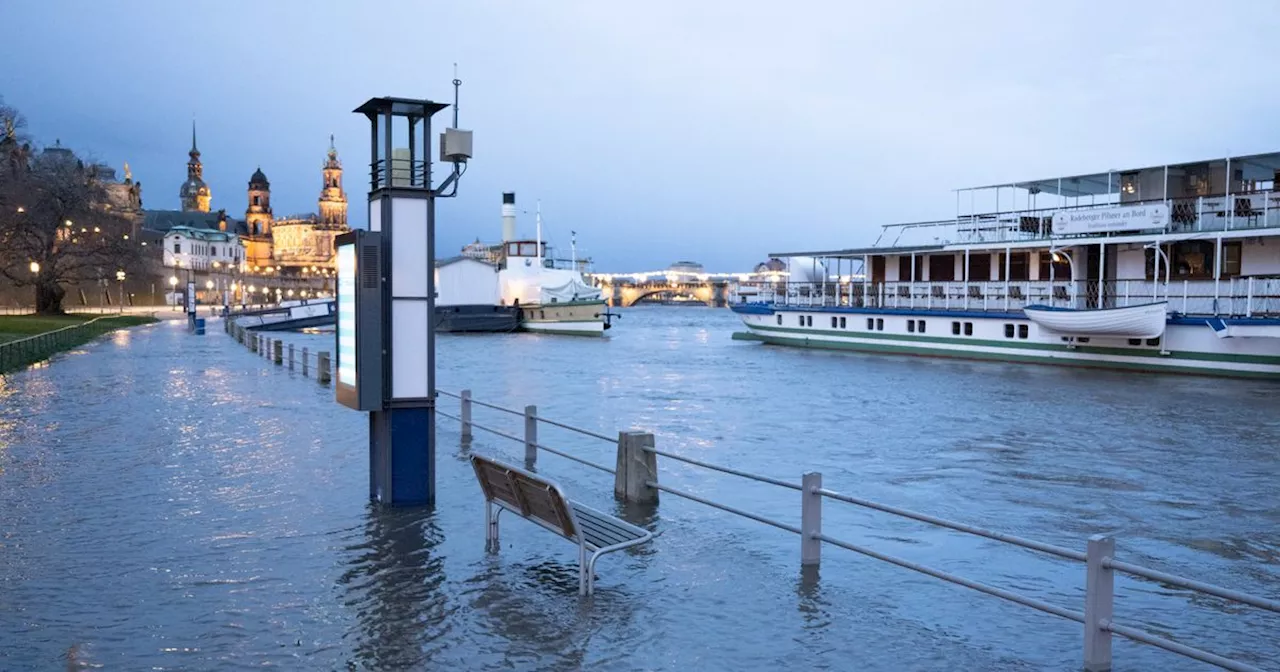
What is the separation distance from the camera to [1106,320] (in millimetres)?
41250

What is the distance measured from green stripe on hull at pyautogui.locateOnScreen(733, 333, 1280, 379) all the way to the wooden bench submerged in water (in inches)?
1481

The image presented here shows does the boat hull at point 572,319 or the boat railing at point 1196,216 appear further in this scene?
the boat hull at point 572,319

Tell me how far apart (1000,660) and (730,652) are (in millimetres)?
2106

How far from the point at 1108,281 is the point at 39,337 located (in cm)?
4391

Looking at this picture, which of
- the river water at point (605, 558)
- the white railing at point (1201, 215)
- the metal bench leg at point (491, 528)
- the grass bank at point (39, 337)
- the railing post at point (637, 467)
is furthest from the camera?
the white railing at point (1201, 215)

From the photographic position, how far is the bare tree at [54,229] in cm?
5716

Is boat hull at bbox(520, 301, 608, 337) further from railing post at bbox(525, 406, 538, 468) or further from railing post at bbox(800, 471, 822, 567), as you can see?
railing post at bbox(800, 471, 822, 567)

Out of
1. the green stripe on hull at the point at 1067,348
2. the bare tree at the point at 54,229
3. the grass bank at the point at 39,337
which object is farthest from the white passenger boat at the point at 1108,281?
the bare tree at the point at 54,229

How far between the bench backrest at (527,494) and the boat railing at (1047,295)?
120 feet

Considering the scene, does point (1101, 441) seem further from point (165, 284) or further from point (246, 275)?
point (246, 275)

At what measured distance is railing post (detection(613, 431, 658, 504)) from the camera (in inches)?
504

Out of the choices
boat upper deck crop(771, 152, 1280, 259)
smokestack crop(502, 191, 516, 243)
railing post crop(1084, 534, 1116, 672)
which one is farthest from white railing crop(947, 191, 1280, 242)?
smokestack crop(502, 191, 516, 243)

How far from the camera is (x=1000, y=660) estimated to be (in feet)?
25.5

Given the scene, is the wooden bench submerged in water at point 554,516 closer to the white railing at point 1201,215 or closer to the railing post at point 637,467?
the railing post at point 637,467
